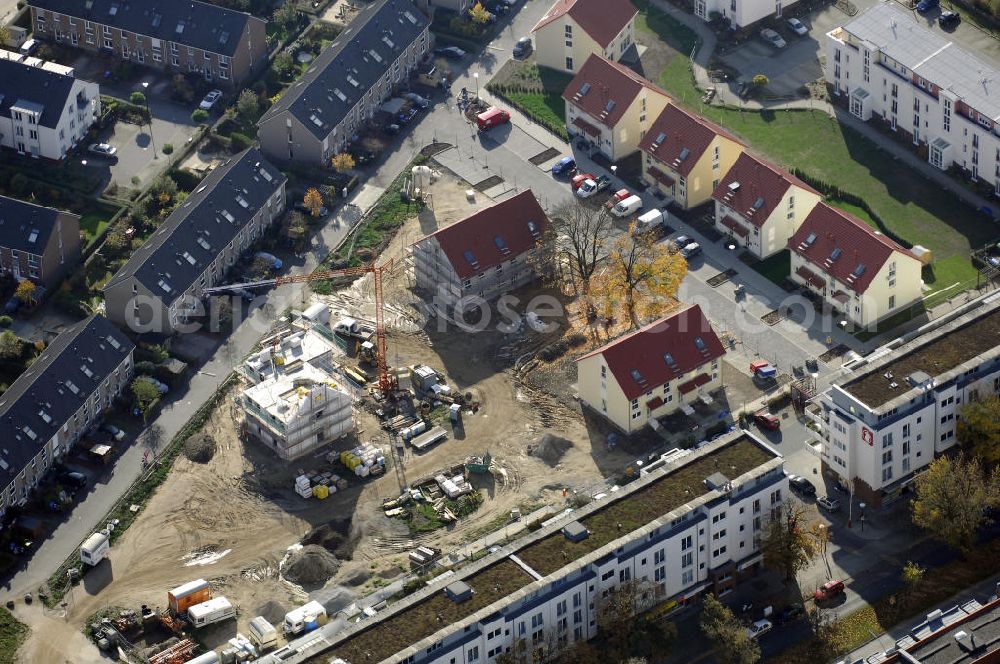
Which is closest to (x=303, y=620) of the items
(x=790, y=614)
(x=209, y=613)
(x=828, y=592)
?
(x=209, y=613)

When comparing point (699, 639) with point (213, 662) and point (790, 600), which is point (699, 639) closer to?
point (790, 600)

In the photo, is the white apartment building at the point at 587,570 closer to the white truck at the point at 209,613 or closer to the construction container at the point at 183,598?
the white truck at the point at 209,613

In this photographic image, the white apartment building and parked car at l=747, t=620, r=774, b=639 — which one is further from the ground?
the white apartment building

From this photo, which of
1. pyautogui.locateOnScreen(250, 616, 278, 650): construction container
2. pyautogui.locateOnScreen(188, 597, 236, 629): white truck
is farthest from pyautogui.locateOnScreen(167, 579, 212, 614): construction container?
pyautogui.locateOnScreen(250, 616, 278, 650): construction container

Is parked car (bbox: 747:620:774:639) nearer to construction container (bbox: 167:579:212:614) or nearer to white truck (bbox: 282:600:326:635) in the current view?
white truck (bbox: 282:600:326:635)

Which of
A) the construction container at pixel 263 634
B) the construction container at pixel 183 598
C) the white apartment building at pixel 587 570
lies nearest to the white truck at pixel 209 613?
the construction container at pixel 183 598

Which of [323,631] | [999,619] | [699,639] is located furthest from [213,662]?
[999,619]
